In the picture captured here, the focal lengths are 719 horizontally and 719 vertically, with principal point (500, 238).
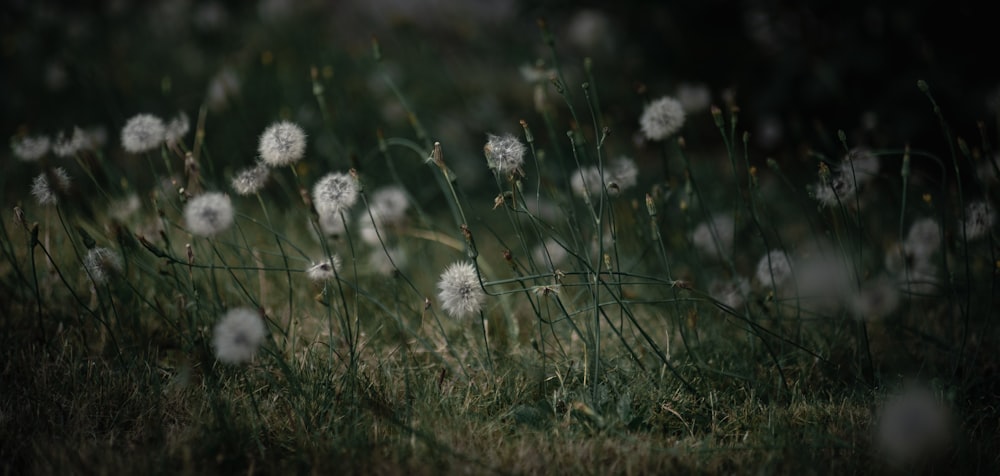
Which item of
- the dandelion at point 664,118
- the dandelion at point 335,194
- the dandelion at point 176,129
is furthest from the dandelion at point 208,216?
the dandelion at point 664,118

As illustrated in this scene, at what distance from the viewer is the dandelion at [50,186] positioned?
1595mm

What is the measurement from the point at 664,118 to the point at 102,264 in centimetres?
145

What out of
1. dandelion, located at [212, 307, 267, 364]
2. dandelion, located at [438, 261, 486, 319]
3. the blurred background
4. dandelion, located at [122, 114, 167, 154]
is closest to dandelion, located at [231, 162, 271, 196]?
dandelion, located at [122, 114, 167, 154]

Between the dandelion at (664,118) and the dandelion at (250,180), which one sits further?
the dandelion at (664,118)

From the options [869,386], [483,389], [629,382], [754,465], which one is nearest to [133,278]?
[483,389]

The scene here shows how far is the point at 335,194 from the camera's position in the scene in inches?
69.9

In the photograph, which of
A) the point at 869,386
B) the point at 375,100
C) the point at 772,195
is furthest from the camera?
the point at 375,100

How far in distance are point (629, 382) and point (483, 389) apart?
0.36 meters

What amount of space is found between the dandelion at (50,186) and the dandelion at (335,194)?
56cm

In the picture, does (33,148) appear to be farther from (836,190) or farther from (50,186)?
(836,190)

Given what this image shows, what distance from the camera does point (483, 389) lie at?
173 centimetres

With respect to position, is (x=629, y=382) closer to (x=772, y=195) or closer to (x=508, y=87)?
(x=772, y=195)

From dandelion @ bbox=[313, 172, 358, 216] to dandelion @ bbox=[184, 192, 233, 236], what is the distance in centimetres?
26

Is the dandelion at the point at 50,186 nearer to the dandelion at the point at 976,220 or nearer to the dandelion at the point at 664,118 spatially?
the dandelion at the point at 664,118
